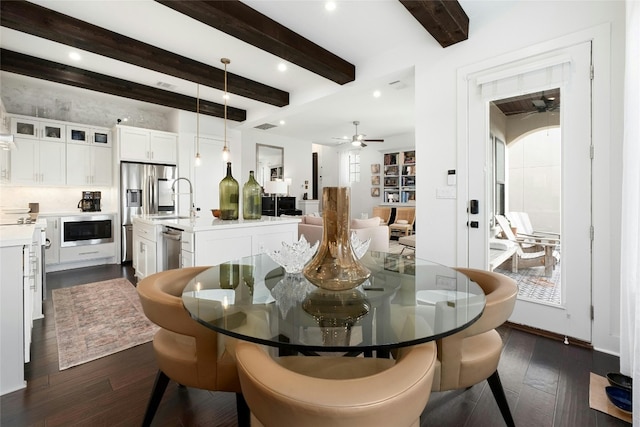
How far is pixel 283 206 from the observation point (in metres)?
8.02

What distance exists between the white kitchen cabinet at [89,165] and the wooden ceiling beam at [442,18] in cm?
528

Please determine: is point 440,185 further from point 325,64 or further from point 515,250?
point 325,64

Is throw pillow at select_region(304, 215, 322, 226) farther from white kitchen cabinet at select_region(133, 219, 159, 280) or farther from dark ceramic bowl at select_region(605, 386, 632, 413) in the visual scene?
dark ceramic bowl at select_region(605, 386, 632, 413)

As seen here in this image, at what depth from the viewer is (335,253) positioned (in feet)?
4.80

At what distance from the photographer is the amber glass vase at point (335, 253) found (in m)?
1.41

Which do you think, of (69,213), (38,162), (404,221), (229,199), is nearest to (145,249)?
(229,199)

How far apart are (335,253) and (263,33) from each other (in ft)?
7.93

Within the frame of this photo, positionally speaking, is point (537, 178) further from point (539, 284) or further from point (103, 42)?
point (103, 42)

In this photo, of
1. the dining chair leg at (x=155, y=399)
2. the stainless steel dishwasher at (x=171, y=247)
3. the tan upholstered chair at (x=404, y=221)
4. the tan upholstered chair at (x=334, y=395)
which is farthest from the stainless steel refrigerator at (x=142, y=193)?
the tan upholstered chair at (x=404, y=221)

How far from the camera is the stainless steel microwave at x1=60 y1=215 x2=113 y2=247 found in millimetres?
4578

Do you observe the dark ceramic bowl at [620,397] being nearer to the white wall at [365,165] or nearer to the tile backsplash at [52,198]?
the tile backsplash at [52,198]

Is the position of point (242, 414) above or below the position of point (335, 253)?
below

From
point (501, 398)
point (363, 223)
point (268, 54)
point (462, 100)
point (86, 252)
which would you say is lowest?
point (501, 398)

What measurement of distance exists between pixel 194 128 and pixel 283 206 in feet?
9.98
